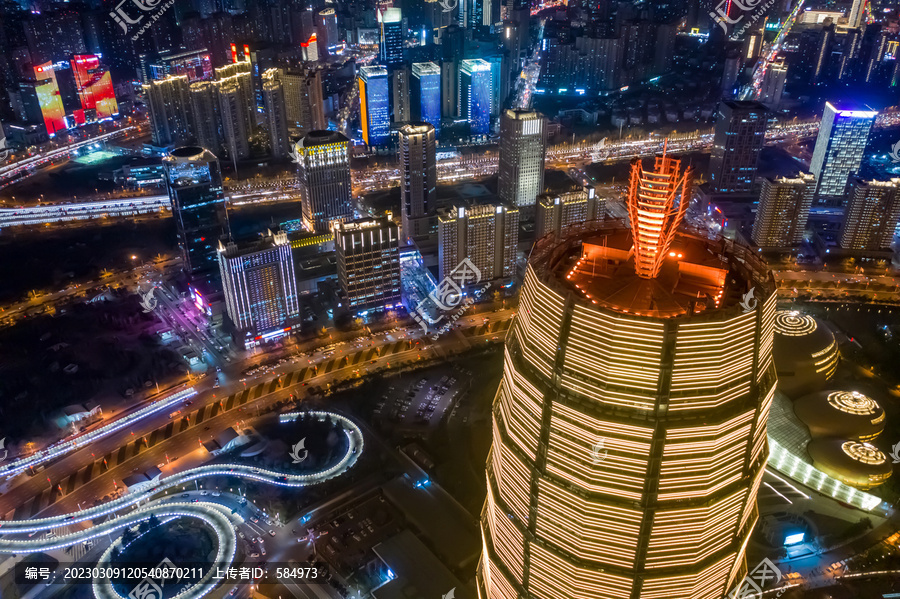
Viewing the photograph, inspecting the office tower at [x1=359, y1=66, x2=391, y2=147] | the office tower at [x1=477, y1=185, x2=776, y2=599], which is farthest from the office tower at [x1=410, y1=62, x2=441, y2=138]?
the office tower at [x1=477, y1=185, x2=776, y2=599]

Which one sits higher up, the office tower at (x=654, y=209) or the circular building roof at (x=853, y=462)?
the office tower at (x=654, y=209)

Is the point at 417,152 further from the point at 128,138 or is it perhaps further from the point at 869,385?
the point at 128,138

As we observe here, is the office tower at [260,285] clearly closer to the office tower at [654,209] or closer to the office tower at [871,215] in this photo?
the office tower at [654,209]

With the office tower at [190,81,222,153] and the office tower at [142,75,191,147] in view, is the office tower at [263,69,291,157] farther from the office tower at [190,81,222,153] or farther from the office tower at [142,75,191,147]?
the office tower at [142,75,191,147]

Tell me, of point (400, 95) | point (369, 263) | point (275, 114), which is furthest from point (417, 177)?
point (400, 95)

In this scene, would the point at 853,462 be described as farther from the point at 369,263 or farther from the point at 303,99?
the point at 303,99

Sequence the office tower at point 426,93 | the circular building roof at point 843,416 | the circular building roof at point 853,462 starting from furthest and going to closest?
the office tower at point 426,93
the circular building roof at point 843,416
the circular building roof at point 853,462

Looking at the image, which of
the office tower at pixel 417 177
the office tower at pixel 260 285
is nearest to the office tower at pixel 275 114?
the office tower at pixel 417 177
